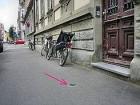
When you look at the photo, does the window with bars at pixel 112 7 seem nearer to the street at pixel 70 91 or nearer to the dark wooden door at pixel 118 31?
the dark wooden door at pixel 118 31

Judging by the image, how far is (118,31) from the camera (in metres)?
9.12

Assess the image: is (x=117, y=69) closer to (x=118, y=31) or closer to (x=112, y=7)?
(x=118, y=31)

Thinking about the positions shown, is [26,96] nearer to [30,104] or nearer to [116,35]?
[30,104]

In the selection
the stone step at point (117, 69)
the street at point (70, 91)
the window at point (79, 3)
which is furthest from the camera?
the window at point (79, 3)

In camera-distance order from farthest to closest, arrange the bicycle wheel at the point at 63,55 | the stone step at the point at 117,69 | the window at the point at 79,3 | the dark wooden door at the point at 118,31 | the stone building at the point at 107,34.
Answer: the bicycle wheel at the point at 63,55 → the window at the point at 79,3 → the dark wooden door at the point at 118,31 → the stone building at the point at 107,34 → the stone step at the point at 117,69

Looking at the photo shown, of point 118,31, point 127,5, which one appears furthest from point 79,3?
point 127,5

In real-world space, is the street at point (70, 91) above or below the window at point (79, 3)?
below

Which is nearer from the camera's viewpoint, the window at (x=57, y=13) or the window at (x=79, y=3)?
the window at (x=79, y=3)

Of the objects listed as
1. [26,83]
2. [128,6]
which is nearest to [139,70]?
[128,6]

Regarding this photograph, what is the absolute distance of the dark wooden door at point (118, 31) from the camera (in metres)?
8.38

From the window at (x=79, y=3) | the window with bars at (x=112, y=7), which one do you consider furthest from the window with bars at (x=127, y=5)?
the window at (x=79, y=3)

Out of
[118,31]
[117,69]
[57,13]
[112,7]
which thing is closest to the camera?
[117,69]

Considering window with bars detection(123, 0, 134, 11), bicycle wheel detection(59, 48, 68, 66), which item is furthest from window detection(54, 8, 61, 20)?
window with bars detection(123, 0, 134, 11)

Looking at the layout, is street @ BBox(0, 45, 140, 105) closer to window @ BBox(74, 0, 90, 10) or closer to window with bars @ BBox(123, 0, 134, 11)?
window with bars @ BBox(123, 0, 134, 11)
